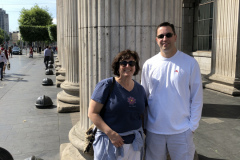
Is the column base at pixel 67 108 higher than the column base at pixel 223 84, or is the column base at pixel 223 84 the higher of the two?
the column base at pixel 223 84

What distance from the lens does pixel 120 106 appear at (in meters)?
2.20

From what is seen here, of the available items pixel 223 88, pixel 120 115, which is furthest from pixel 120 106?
pixel 223 88

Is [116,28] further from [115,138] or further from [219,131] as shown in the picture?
[219,131]

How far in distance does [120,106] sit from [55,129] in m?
3.87

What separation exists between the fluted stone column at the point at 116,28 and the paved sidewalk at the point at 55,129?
80.1 inches

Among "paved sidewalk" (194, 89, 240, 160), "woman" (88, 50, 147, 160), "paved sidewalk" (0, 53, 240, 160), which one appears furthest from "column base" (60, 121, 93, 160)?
"paved sidewalk" (194, 89, 240, 160)

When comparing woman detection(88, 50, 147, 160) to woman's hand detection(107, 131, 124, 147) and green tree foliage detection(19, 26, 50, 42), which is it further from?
green tree foliage detection(19, 26, 50, 42)

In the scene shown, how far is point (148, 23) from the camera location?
10.5 feet

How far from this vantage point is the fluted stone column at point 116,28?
316cm

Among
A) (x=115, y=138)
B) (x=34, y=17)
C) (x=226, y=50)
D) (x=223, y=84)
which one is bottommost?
(x=223, y=84)

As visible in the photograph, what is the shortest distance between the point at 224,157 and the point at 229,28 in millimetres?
6693

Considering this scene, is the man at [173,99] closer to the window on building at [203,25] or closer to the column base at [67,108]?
the column base at [67,108]

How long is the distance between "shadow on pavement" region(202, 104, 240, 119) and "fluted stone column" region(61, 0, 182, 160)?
3994 millimetres

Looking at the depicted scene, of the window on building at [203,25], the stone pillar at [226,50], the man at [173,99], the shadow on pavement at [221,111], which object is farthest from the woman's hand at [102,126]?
the window on building at [203,25]
